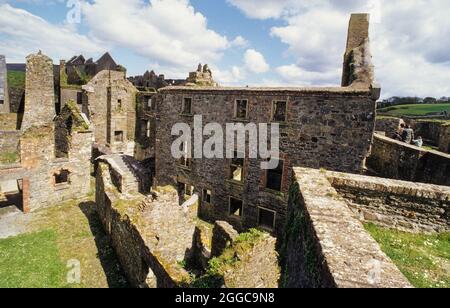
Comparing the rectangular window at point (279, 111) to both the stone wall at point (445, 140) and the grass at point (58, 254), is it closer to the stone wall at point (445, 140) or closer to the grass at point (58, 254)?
the stone wall at point (445, 140)

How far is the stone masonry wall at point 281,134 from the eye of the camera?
1266cm

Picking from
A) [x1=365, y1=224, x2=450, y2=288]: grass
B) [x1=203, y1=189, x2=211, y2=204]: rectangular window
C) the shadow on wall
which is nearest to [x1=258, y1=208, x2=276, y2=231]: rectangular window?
[x1=203, y1=189, x2=211, y2=204]: rectangular window

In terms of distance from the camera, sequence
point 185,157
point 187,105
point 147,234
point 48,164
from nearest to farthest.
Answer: point 147,234 < point 48,164 < point 187,105 < point 185,157

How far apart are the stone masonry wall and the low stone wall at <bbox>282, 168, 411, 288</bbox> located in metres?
7.69

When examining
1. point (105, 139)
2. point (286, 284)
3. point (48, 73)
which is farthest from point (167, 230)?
point (48, 73)

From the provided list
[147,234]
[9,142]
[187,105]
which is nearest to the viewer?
[147,234]

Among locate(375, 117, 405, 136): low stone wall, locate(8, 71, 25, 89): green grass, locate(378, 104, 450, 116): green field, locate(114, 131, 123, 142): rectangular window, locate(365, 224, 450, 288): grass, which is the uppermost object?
locate(8, 71, 25, 89): green grass

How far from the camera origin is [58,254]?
1220 cm

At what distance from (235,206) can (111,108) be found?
2109 centimetres

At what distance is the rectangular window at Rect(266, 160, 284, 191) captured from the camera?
1513cm

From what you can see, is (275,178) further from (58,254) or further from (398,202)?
(58,254)

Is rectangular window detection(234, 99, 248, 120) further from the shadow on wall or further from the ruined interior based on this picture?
the shadow on wall

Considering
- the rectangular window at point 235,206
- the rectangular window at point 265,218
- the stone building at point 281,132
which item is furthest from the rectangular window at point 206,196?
the rectangular window at point 265,218

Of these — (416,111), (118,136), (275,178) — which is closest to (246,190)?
(275,178)
